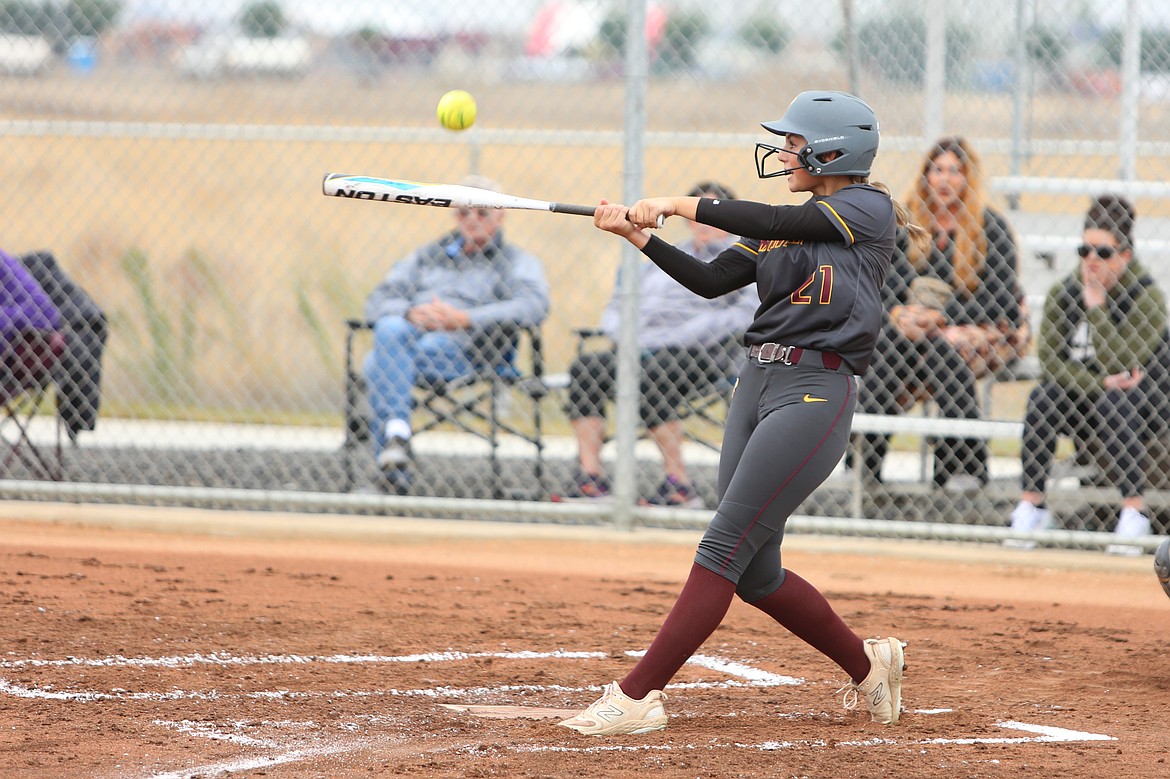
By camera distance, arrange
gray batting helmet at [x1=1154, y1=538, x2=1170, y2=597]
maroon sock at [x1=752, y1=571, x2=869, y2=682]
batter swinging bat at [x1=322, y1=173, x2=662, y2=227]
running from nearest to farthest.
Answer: maroon sock at [x1=752, y1=571, x2=869, y2=682] < batter swinging bat at [x1=322, y1=173, x2=662, y2=227] < gray batting helmet at [x1=1154, y1=538, x2=1170, y2=597]

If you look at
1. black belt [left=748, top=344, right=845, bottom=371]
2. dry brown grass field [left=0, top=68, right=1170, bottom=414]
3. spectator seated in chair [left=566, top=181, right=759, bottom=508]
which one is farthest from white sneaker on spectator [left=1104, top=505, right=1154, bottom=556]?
black belt [left=748, top=344, right=845, bottom=371]

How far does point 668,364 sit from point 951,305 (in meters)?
1.45

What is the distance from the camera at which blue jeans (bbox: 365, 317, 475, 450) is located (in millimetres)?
7348

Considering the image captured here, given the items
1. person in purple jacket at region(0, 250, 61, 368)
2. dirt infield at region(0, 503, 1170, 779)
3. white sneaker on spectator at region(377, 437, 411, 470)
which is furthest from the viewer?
person in purple jacket at region(0, 250, 61, 368)

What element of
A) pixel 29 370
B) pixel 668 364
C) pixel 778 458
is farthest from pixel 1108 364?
pixel 29 370

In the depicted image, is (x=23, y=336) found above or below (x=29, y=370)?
above

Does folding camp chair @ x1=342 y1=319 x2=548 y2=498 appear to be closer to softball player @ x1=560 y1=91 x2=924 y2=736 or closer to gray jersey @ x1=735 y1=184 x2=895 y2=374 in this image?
softball player @ x1=560 y1=91 x2=924 y2=736

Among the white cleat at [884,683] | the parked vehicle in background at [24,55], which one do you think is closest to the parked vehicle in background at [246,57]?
the parked vehicle in background at [24,55]

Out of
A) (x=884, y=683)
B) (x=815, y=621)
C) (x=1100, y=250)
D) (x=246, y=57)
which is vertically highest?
(x=246, y=57)

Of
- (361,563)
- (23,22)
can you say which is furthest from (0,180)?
(361,563)

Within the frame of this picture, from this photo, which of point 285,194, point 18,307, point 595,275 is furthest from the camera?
point 285,194

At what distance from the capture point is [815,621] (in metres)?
4.07

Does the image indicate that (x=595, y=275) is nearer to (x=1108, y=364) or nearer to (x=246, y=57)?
(x=246, y=57)

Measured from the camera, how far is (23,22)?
8.04 meters
